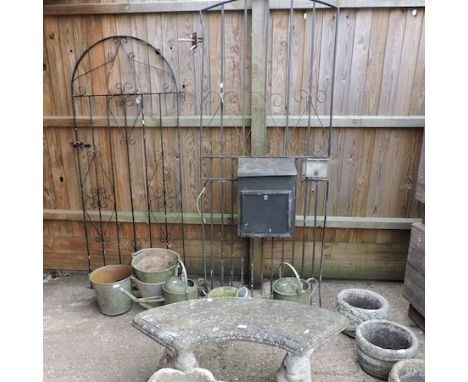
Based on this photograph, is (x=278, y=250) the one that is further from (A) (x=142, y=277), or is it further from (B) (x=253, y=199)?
(A) (x=142, y=277)

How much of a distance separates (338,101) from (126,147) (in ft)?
5.90

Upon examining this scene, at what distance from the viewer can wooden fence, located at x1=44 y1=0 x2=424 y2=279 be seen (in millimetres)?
2543

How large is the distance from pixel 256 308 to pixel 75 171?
206 cm

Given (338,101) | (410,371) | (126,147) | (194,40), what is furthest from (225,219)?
(410,371)

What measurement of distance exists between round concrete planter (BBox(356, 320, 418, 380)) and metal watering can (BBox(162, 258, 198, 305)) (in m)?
1.17

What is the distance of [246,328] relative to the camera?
185 centimetres

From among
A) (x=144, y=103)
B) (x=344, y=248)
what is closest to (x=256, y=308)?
(x=344, y=248)

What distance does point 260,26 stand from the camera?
2486 millimetres

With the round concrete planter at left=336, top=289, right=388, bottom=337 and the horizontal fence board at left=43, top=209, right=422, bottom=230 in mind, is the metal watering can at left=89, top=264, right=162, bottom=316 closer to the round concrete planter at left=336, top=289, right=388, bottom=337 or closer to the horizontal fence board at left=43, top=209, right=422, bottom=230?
the horizontal fence board at left=43, top=209, right=422, bottom=230

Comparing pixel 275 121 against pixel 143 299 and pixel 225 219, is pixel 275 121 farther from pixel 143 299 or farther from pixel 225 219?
pixel 143 299

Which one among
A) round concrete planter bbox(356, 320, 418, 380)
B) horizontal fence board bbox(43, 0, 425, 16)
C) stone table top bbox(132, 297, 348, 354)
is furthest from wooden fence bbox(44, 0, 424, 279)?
stone table top bbox(132, 297, 348, 354)

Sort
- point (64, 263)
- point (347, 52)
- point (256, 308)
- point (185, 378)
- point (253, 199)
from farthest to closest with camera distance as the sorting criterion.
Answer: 1. point (64, 263)
2. point (347, 52)
3. point (253, 199)
4. point (256, 308)
5. point (185, 378)

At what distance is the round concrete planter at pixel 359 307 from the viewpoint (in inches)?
90.5

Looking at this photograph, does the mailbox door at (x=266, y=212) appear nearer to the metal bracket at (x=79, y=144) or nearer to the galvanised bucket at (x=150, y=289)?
the galvanised bucket at (x=150, y=289)
